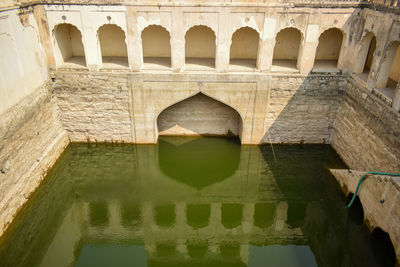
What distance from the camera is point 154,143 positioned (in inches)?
363

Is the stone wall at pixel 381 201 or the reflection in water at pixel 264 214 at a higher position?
the stone wall at pixel 381 201

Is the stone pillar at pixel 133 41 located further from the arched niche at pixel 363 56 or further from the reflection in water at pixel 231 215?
the arched niche at pixel 363 56

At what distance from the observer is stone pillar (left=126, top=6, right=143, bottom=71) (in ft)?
25.5

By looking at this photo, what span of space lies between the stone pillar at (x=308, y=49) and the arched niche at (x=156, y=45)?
342cm

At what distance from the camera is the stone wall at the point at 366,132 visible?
647 cm

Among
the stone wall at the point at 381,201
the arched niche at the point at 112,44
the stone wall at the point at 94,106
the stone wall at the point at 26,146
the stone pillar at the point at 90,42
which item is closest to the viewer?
the stone wall at the point at 381,201

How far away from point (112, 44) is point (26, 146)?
12.5 feet

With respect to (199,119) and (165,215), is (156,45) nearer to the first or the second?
(199,119)

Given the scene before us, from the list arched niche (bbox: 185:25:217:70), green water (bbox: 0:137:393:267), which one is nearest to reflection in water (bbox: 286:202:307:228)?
green water (bbox: 0:137:393:267)

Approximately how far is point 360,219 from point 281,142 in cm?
303

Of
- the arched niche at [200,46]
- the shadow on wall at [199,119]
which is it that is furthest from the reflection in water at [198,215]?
the arched niche at [200,46]

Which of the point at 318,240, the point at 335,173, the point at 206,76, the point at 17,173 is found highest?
the point at 206,76

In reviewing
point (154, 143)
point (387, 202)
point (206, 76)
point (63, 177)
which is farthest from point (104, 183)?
point (387, 202)

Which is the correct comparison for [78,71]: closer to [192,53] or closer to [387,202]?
[192,53]
